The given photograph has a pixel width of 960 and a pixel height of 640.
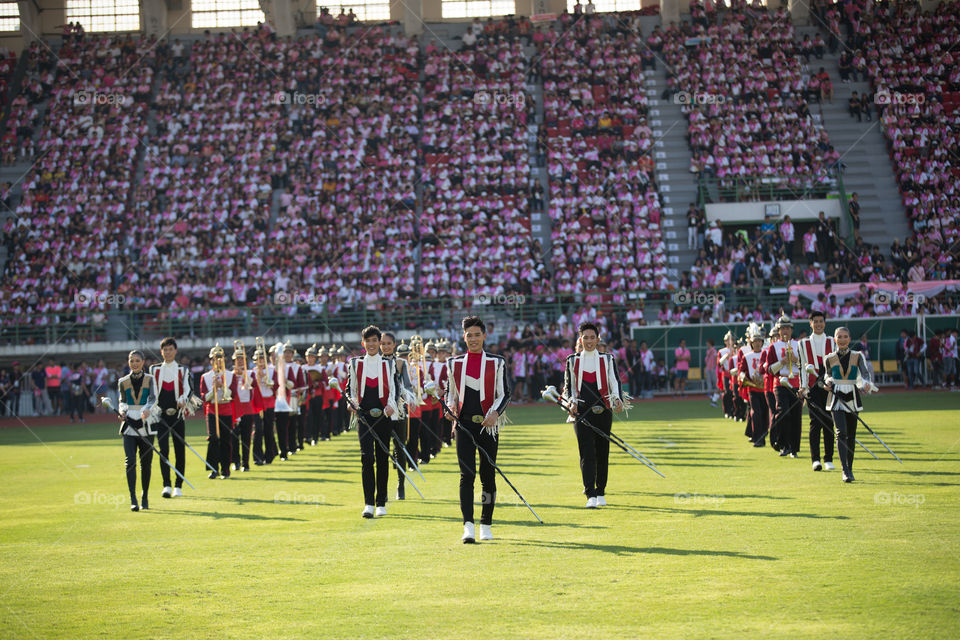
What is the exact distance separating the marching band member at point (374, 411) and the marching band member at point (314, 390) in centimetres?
857

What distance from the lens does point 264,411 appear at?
712 inches

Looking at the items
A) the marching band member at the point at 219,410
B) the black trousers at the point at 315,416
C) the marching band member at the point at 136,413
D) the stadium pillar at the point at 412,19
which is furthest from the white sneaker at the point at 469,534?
the stadium pillar at the point at 412,19

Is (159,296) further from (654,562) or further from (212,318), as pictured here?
(654,562)

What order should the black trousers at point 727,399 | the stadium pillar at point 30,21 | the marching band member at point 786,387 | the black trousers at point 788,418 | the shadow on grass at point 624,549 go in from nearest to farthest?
the shadow on grass at point 624,549, the marching band member at point 786,387, the black trousers at point 788,418, the black trousers at point 727,399, the stadium pillar at point 30,21

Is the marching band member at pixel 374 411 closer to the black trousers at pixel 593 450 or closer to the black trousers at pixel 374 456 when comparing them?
the black trousers at pixel 374 456

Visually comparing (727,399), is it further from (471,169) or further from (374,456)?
(471,169)

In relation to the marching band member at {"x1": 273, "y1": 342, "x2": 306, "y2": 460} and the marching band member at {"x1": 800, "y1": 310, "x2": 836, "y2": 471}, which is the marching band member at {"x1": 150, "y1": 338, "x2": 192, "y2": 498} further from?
the marching band member at {"x1": 800, "y1": 310, "x2": 836, "y2": 471}

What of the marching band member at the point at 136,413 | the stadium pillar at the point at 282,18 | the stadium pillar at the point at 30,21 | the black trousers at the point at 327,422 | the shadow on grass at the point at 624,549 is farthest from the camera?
the stadium pillar at the point at 30,21

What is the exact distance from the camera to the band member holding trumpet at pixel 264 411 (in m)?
17.7

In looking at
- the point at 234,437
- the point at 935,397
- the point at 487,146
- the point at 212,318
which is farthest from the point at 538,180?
the point at 234,437

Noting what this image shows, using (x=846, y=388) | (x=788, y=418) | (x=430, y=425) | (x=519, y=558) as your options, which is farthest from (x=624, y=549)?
(x=430, y=425)

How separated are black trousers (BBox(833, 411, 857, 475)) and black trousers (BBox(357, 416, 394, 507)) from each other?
18.5 feet

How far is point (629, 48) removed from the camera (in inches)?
1700

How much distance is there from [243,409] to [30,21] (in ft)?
126
